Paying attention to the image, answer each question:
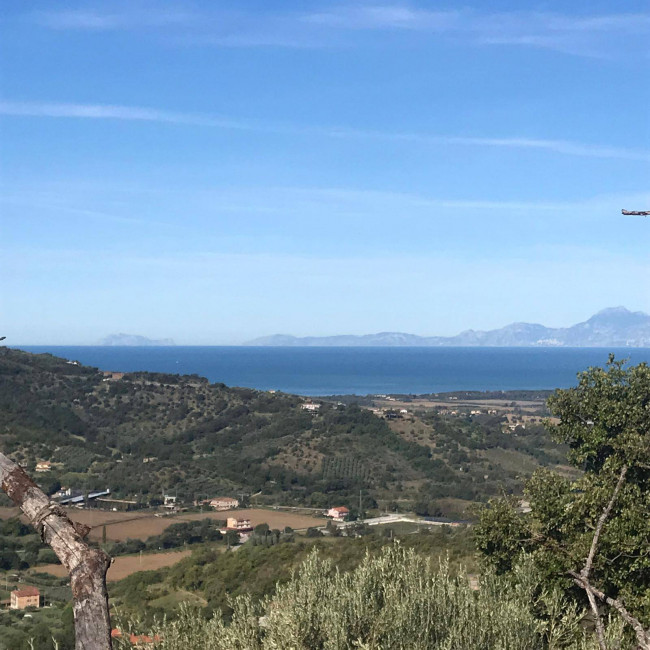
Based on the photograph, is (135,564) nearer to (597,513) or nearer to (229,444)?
(597,513)

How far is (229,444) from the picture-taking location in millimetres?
88750

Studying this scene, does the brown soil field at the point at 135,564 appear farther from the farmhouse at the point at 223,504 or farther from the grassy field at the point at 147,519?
the farmhouse at the point at 223,504

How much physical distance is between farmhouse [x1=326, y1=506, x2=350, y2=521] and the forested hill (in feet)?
13.0

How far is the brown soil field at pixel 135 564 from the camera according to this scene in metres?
43.3

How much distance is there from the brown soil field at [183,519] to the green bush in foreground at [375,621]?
157 ft

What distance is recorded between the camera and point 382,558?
1050 cm

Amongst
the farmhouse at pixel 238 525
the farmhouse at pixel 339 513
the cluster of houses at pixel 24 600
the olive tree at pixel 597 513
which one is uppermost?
Result: the olive tree at pixel 597 513

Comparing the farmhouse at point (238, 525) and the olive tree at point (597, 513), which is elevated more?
the olive tree at point (597, 513)

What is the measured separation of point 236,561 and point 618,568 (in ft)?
72.5

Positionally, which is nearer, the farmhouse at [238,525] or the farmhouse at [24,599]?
the farmhouse at [24,599]

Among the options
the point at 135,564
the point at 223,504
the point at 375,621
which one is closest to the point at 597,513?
the point at 375,621

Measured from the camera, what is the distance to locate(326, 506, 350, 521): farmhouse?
207 feet

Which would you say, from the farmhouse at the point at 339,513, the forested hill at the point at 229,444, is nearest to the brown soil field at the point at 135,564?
the farmhouse at the point at 339,513

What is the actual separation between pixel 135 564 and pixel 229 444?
4313 centimetres
